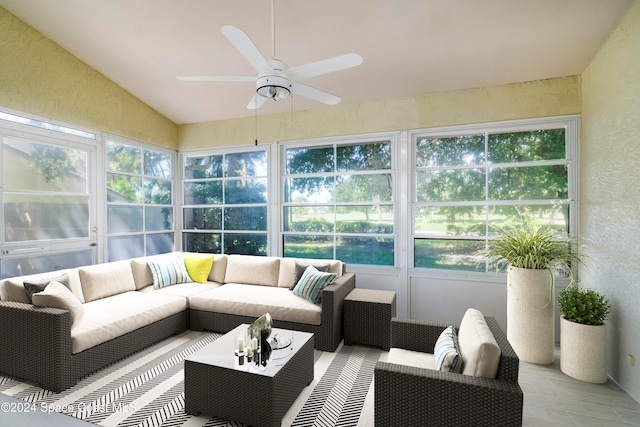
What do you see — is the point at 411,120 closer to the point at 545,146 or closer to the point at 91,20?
the point at 545,146

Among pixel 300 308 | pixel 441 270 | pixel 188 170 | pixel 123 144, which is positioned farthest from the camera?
pixel 188 170

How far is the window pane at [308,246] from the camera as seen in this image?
14.6 feet

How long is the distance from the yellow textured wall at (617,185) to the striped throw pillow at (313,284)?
96.8 inches

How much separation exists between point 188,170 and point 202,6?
289cm

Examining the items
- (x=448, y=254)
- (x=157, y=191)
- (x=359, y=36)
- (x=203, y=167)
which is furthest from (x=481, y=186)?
(x=157, y=191)

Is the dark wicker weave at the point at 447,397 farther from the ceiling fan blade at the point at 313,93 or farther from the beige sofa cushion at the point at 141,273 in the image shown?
the beige sofa cushion at the point at 141,273

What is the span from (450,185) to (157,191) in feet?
14.1

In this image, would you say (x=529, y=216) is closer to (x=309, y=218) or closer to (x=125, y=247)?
(x=309, y=218)

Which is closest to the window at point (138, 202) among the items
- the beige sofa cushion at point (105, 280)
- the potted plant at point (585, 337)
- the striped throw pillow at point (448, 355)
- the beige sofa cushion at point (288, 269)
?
the beige sofa cushion at point (105, 280)

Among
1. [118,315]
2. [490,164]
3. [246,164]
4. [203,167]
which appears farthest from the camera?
[203,167]

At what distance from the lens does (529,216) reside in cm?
356

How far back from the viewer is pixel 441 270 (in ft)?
12.6

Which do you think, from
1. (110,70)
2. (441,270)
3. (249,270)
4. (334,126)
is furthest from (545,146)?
(110,70)

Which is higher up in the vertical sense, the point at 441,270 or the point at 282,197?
the point at 282,197
